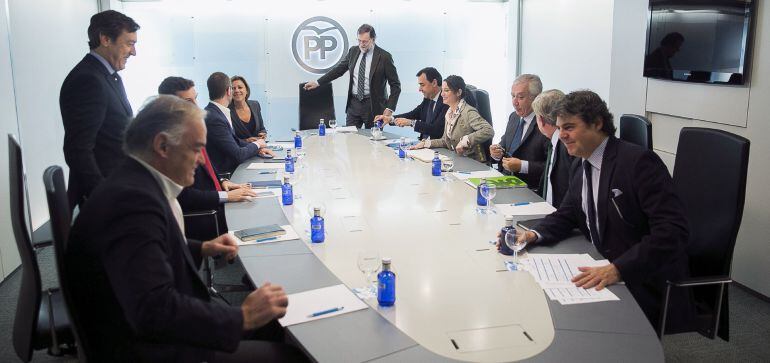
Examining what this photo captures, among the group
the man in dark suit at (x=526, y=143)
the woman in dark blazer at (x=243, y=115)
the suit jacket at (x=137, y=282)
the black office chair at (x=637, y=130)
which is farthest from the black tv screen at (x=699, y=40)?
the suit jacket at (x=137, y=282)

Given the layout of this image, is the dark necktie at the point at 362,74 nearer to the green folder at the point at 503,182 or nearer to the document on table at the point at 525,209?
the green folder at the point at 503,182

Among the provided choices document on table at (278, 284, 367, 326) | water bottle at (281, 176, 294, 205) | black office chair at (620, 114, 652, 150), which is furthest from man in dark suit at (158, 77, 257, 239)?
black office chair at (620, 114, 652, 150)

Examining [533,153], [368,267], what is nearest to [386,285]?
[368,267]

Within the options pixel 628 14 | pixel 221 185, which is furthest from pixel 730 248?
pixel 628 14

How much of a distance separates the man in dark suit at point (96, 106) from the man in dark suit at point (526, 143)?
Result: 2.43m

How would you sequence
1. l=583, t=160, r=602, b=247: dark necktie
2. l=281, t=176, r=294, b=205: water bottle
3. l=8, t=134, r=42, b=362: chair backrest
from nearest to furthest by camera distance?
l=8, t=134, r=42, b=362: chair backrest < l=583, t=160, r=602, b=247: dark necktie < l=281, t=176, r=294, b=205: water bottle

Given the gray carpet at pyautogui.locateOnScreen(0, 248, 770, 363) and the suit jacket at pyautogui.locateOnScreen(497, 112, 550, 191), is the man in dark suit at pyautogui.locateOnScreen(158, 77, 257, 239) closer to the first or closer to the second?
the gray carpet at pyautogui.locateOnScreen(0, 248, 770, 363)

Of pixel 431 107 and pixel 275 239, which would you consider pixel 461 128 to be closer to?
pixel 431 107

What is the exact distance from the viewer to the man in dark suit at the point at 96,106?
3344 mm

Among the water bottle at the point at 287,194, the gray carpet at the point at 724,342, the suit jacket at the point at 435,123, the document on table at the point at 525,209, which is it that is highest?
the suit jacket at the point at 435,123

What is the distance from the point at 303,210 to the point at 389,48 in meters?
5.67

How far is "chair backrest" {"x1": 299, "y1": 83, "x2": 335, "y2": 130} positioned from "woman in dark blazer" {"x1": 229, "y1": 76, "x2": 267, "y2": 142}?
0.94 m

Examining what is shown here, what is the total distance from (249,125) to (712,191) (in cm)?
448

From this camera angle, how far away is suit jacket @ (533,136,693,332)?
2.39m
